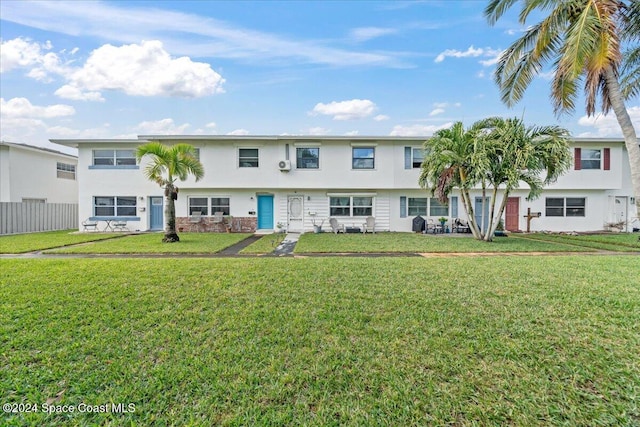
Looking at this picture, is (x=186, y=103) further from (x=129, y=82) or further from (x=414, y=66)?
(x=414, y=66)

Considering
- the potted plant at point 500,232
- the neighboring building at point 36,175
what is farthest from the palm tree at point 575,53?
the neighboring building at point 36,175

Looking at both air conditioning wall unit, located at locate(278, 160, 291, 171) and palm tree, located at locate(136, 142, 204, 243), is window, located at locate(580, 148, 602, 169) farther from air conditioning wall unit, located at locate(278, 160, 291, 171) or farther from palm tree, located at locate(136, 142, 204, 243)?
palm tree, located at locate(136, 142, 204, 243)

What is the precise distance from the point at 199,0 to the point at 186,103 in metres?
9.39

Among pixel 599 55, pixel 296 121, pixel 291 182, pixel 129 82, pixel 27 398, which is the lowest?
pixel 27 398

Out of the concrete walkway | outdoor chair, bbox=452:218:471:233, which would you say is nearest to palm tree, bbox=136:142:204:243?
the concrete walkway

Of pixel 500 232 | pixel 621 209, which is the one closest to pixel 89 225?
pixel 500 232

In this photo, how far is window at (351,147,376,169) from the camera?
17.6m

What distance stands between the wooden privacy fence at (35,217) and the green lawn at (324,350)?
14.6 m

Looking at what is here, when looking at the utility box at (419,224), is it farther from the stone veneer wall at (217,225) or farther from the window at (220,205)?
the window at (220,205)

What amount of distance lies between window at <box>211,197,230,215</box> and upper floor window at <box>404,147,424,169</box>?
10.5m

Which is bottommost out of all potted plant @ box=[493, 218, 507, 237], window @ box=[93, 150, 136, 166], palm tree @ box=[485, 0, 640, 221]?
potted plant @ box=[493, 218, 507, 237]

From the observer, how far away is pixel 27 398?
2680mm

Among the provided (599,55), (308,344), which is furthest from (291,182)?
(308,344)

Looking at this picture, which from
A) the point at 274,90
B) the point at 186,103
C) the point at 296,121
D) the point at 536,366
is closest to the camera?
the point at 536,366
